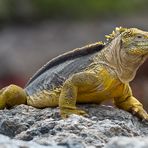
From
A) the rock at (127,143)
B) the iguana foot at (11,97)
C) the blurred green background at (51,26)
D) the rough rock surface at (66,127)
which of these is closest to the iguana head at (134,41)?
the rough rock surface at (66,127)

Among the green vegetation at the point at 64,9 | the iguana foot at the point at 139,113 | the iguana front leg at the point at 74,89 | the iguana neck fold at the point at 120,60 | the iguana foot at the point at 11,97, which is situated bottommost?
the green vegetation at the point at 64,9

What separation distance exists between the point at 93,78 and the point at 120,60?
403mm

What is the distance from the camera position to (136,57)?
8.98 m

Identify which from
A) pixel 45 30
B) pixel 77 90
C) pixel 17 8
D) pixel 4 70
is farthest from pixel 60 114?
pixel 17 8

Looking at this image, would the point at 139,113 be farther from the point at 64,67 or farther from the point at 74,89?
the point at 64,67

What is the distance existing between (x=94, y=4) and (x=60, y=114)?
27097 millimetres

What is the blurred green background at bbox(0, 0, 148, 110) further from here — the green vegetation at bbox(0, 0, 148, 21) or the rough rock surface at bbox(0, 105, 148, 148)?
the rough rock surface at bbox(0, 105, 148, 148)

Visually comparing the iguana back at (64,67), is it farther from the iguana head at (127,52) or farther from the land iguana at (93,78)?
the iguana head at (127,52)

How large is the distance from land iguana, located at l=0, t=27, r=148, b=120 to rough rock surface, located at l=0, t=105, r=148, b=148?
172mm

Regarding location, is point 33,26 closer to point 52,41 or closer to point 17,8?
point 17,8

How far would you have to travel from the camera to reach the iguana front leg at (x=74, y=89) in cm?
867

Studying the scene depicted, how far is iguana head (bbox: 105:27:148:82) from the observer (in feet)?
29.3

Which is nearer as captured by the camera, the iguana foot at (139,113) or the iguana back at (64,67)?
the iguana foot at (139,113)

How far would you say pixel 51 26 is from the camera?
33.0 m
